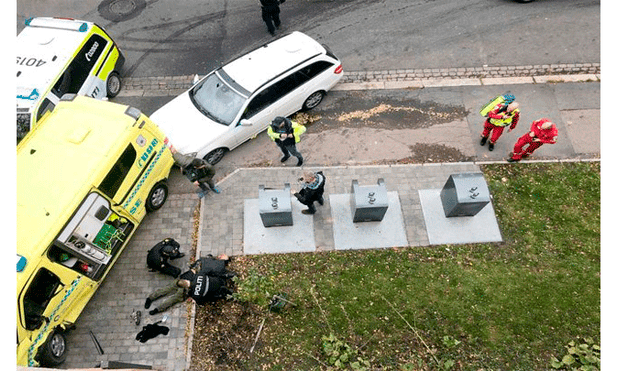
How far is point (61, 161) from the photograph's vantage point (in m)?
7.00

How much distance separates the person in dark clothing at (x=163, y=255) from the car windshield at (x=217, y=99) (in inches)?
118

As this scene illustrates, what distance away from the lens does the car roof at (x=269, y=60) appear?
9.34 m

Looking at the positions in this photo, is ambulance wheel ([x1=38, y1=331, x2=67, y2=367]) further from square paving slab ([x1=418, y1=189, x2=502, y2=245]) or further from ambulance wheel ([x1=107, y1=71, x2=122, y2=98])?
square paving slab ([x1=418, y1=189, x2=502, y2=245])

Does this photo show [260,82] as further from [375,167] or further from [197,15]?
[197,15]

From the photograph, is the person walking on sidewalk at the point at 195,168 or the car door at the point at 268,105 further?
the car door at the point at 268,105

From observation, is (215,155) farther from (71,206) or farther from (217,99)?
(71,206)

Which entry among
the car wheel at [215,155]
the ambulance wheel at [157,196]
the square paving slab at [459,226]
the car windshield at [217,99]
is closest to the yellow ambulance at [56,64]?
the car windshield at [217,99]

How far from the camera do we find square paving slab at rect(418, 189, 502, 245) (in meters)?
8.41

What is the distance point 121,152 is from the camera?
7.31 metres

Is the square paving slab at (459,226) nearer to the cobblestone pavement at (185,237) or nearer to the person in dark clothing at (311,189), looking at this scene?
the cobblestone pavement at (185,237)

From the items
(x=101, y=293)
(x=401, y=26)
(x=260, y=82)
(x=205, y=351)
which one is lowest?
(x=205, y=351)

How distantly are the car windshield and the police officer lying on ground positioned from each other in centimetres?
329

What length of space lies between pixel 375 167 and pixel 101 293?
6369 mm

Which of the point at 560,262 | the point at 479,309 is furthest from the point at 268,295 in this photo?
the point at 560,262
